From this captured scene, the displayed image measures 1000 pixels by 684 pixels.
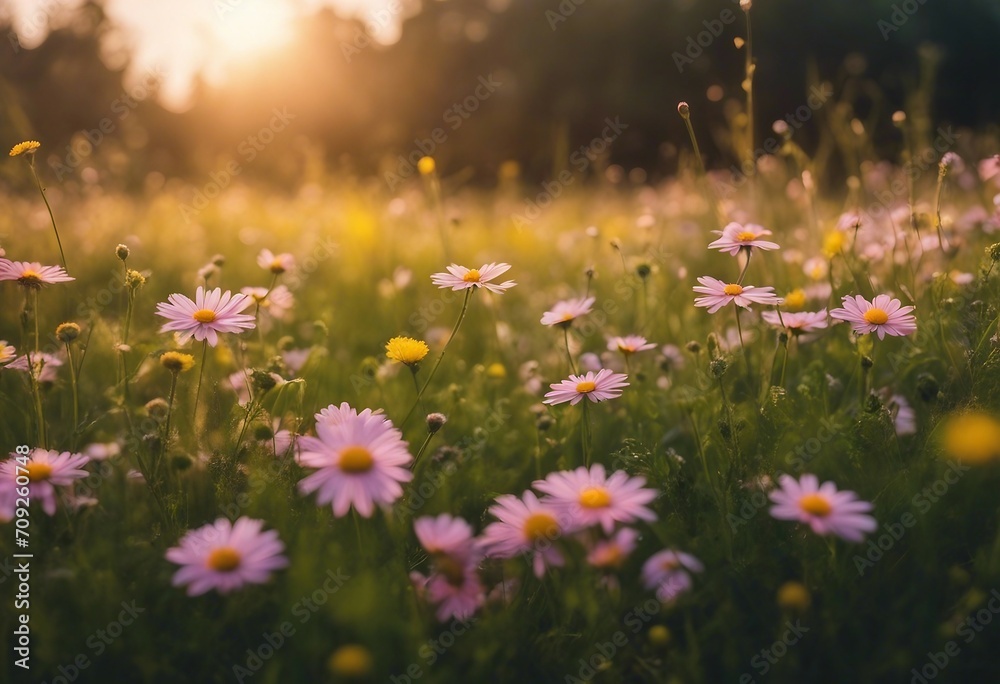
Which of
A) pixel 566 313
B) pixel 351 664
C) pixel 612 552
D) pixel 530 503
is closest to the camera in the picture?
pixel 351 664

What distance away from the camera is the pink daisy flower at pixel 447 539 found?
92cm

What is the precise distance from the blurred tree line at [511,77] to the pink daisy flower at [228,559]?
34.5 ft

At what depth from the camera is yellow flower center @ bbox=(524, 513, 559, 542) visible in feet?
3.16

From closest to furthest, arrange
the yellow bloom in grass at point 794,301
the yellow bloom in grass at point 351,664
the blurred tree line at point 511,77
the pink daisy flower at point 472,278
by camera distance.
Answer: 1. the yellow bloom in grass at point 351,664
2. the pink daisy flower at point 472,278
3. the yellow bloom in grass at point 794,301
4. the blurred tree line at point 511,77

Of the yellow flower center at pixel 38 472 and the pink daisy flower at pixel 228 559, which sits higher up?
the yellow flower center at pixel 38 472

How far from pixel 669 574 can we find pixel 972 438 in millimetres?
592

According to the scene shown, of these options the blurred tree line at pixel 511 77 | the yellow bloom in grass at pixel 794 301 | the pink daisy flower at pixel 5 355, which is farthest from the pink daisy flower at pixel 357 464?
the blurred tree line at pixel 511 77

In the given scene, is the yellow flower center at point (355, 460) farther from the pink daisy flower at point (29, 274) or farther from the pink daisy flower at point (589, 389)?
the pink daisy flower at point (29, 274)

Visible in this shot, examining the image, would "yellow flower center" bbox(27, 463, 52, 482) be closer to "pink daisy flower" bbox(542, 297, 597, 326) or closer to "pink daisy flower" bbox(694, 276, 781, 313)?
"pink daisy flower" bbox(542, 297, 597, 326)

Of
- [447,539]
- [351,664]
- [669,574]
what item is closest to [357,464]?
[447,539]

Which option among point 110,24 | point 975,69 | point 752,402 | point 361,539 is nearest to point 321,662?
point 361,539

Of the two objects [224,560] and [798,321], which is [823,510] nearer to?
[798,321]

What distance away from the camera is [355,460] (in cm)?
97

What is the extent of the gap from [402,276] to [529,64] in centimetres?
1313
